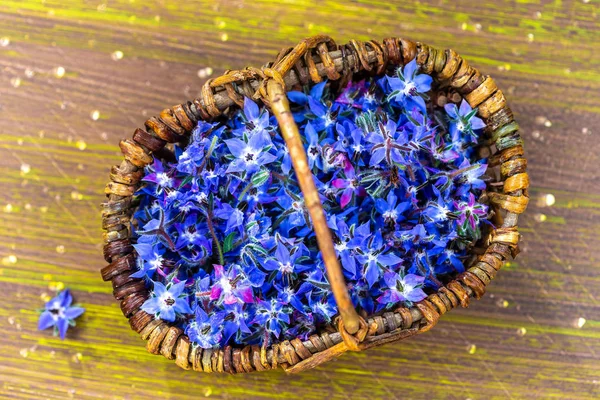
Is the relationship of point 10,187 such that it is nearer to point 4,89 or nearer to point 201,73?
point 4,89

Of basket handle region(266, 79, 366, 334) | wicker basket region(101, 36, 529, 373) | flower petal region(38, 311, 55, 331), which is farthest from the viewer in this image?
flower petal region(38, 311, 55, 331)

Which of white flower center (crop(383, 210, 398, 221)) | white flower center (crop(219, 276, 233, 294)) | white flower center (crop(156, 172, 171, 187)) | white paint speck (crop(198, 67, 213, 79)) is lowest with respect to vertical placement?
white flower center (crop(219, 276, 233, 294))

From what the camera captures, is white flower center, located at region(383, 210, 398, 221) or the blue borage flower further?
the blue borage flower

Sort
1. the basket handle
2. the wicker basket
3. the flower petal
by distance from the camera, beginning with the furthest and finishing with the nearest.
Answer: the flower petal, the wicker basket, the basket handle

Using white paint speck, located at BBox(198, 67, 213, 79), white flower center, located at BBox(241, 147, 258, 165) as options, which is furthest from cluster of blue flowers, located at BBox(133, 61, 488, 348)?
white paint speck, located at BBox(198, 67, 213, 79)

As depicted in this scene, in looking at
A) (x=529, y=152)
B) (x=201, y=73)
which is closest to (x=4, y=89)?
(x=201, y=73)

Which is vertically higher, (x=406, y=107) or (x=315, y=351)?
(x=406, y=107)

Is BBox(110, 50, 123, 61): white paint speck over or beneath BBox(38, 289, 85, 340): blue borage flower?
over

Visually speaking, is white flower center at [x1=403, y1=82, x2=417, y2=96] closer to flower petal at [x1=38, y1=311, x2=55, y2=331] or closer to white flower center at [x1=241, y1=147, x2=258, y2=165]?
white flower center at [x1=241, y1=147, x2=258, y2=165]
